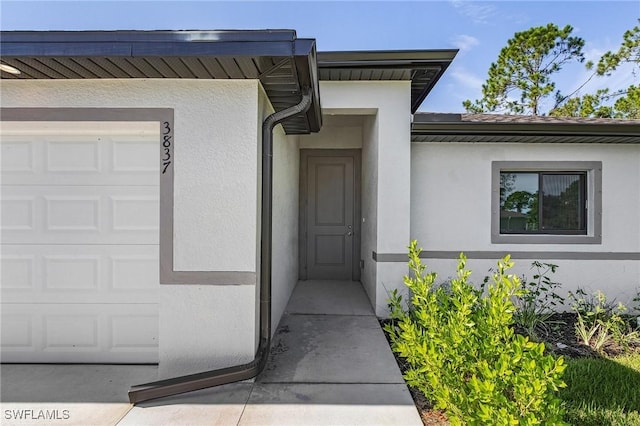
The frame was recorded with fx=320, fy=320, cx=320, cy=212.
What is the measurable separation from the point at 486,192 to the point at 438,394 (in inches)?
152

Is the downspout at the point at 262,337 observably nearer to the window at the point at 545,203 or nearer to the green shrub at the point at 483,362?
the green shrub at the point at 483,362

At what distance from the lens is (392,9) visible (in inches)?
233

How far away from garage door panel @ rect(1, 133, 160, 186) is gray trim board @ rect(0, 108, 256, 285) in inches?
11.1

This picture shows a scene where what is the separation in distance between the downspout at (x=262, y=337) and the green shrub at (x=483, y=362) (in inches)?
53.6

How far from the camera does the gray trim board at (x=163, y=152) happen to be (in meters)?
2.98

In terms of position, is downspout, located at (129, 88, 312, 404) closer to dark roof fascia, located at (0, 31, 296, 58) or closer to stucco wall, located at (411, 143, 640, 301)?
dark roof fascia, located at (0, 31, 296, 58)

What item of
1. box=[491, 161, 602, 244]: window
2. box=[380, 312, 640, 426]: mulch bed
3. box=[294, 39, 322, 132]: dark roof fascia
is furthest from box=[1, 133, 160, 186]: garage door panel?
box=[491, 161, 602, 244]: window

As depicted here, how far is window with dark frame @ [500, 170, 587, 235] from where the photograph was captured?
17.1 feet

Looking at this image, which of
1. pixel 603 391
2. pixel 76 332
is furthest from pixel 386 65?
pixel 76 332

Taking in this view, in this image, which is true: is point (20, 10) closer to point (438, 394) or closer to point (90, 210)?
point (90, 210)

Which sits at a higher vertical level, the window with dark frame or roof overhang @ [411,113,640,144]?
roof overhang @ [411,113,640,144]

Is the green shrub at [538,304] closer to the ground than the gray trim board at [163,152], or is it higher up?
closer to the ground

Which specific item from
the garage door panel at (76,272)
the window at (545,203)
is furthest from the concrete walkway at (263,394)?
the window at (545,203)

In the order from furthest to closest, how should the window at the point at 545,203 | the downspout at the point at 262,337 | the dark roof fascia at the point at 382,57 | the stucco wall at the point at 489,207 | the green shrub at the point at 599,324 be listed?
the window at the point at 545,203, the stucco wall at the point at 489,207, the dark roof fascia at the point at 382,57, the green shrub at the point at 599,324, the downspout at the point at 262,337
